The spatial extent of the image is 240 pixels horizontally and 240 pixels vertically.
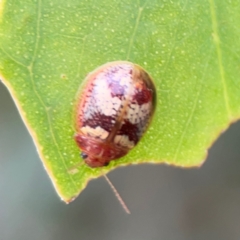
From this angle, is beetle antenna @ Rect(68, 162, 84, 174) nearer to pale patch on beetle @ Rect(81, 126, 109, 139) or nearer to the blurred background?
pale patch on beetle @ Rect(81, 126, 109, 139)

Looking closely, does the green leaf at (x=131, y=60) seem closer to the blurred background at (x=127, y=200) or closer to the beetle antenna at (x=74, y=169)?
the beetle antenna at (x=74, y=169)

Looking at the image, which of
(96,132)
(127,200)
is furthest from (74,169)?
(127,200)

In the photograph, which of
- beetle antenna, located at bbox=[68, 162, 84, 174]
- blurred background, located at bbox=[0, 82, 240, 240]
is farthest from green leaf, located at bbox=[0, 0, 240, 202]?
blurred background, located at bbox=[0, 82, 240, 240]

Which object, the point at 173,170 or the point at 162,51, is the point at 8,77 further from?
the point at 173,170

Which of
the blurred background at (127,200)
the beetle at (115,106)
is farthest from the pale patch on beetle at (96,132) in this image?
the blurred background at (127,200)

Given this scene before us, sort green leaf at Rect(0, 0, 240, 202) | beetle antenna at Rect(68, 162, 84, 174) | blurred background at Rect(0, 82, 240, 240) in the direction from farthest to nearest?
blurred background at Rect(0, 82, 240, 240)
beetle antenna at Rect(68, 162, 84, 174)
green leaf at Rect(0, 0, 240, 202)
